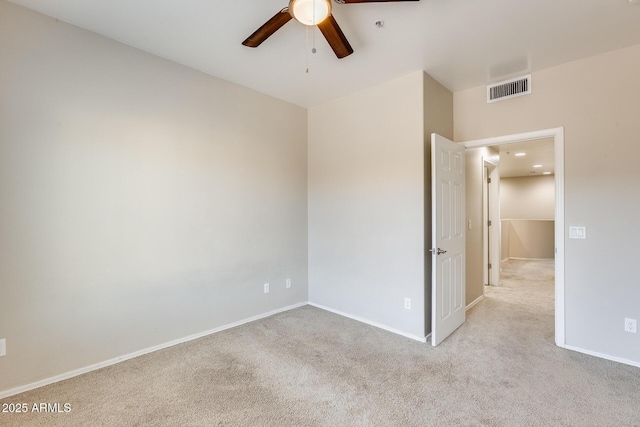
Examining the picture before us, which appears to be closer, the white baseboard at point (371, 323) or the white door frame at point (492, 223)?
the white baseboard at point (371, 323)

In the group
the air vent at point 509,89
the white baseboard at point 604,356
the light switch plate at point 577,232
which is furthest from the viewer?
the air vent at point 509,89

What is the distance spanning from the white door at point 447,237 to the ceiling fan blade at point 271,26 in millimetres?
1709

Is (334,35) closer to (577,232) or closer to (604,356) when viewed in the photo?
(577,232)

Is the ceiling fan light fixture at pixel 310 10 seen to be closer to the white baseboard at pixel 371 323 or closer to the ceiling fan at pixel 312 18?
the ceiling fan at pixel 312 18

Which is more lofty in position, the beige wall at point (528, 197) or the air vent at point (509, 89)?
the air vent at point (509, 89)

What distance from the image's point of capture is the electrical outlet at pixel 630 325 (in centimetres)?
245

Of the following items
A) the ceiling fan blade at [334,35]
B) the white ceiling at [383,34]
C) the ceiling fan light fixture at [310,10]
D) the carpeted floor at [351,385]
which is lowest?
the carpeted floor at [351,385]

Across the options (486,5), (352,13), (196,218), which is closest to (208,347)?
(196,218)

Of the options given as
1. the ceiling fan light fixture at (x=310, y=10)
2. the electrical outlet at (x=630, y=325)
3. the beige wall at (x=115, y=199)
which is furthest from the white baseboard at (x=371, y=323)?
the ceiling fan light fixture at (x=310, y=10)

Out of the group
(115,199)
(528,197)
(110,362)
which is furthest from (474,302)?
(528,197)

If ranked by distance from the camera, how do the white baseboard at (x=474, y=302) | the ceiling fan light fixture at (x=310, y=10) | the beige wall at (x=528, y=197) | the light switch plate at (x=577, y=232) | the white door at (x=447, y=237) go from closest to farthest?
the ceiling fan light fixture at (x=310, y=10) → the light switch plate at (x=577, y=232) → the white door at (x=447, y=237) → the white baseboard at (x=474, y=302) → the beige wall at (x=528, y=197)

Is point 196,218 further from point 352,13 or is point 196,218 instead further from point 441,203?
point 441,203

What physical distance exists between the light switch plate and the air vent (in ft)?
4.55

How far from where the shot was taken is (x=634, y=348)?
8.02 feet
